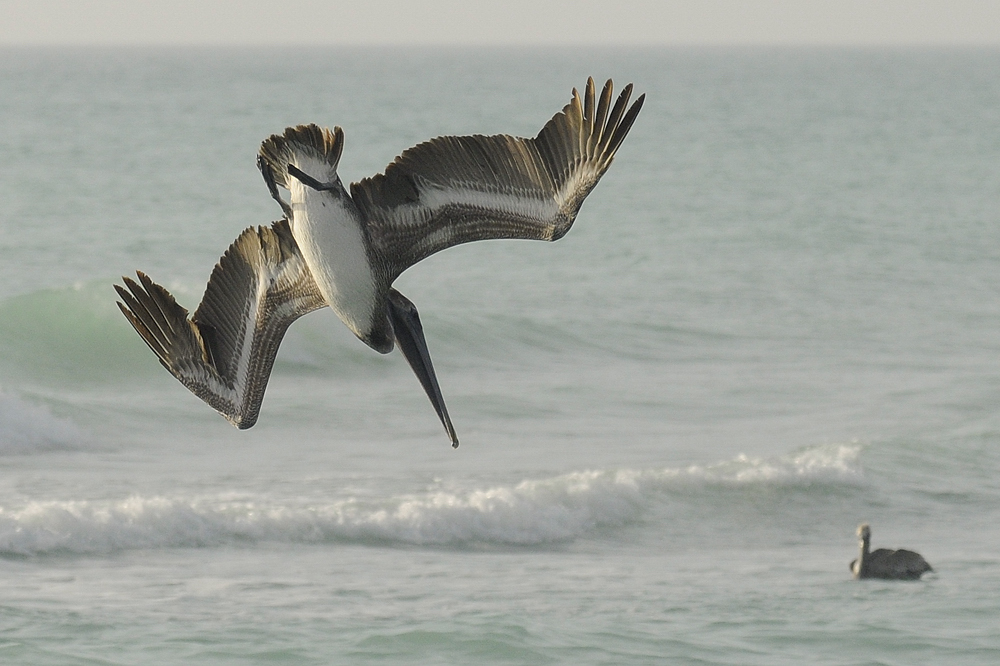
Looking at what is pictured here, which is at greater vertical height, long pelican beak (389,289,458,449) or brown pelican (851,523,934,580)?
long pelican beak (389,289,458,449)

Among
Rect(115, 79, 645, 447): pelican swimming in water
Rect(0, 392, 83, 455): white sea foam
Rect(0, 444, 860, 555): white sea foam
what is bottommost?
Rect(0, 444, 860, 555): white sea foam

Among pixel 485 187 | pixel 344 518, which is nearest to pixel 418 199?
pixel 485 187

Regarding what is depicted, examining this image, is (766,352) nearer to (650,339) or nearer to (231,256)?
(650,339)

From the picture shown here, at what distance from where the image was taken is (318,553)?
1716 cm

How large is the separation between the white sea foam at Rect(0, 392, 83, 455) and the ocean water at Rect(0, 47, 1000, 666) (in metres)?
0.07

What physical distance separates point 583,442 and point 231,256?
14009mm

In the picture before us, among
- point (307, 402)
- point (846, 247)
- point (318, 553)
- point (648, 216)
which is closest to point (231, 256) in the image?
point (318, 553)

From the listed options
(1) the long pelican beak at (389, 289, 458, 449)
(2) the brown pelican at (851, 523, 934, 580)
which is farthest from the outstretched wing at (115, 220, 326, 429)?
(2) the brown pelican at (851, 523, 934, 580)

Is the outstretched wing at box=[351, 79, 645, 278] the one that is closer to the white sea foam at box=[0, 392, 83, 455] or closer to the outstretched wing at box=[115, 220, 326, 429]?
the outstretched wing at box=[115, 220, 326, 429]

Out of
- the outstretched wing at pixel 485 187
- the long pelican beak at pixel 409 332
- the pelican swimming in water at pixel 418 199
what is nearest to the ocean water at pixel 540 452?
the long pelican beak at pixel 409 332

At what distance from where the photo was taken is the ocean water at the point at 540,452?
14610mm

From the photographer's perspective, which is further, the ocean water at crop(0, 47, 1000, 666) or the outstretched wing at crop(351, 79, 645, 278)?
the ocean water at crop(0, 47, 1000, 666)

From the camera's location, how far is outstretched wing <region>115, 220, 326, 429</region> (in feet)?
31.3

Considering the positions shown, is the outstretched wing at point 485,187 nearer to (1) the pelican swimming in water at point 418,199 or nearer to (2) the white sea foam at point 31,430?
(1) the pelican swimming in water at point 418,199
